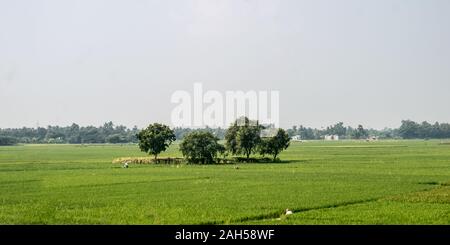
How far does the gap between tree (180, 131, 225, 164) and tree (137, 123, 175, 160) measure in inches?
201

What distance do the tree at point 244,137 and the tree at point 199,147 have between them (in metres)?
6.88

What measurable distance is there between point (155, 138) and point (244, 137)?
39.2 ft

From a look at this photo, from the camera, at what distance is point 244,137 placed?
78625mm

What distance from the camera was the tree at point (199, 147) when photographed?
233 feet

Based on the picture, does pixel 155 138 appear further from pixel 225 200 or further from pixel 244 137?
pixel 225 200

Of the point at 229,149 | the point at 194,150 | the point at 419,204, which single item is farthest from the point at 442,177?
the point at 229,149

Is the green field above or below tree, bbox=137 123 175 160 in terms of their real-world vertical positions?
below

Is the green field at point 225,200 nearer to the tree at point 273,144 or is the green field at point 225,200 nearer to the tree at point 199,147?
the tree at point 199,147

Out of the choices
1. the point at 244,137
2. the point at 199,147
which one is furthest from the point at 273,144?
the point at 199,147

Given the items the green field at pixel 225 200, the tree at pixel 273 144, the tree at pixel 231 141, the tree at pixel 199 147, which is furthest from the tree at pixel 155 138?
the green field at pixel 225 200

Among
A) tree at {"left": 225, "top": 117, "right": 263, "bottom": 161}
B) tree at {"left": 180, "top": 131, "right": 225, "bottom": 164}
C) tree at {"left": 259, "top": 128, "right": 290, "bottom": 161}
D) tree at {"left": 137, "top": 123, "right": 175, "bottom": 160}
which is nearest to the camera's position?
tree at {"left": 180, "top": 131, "right": 225, "bottom": 164}

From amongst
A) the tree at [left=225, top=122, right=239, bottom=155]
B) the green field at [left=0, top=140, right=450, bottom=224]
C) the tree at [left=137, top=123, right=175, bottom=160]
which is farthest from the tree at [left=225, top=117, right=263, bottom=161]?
the green field at [left=0, top=140, right=450, bottom=224]

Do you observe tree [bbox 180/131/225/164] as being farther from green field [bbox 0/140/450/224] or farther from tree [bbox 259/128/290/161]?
green field [bbox 0/140/450/224]

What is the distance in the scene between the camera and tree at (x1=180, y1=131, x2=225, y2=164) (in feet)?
233
